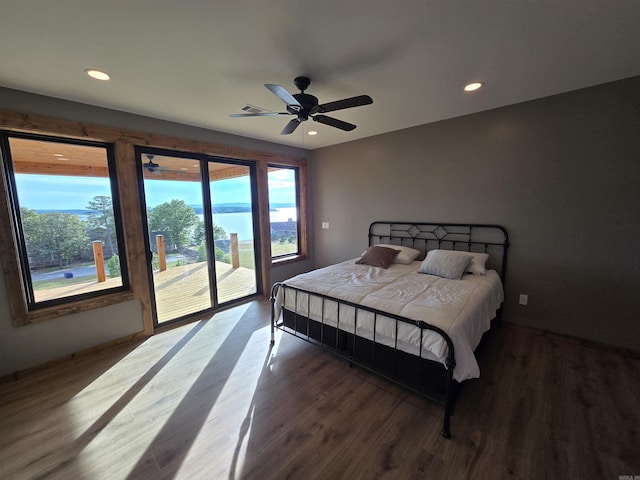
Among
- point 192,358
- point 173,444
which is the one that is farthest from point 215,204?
point 173,444

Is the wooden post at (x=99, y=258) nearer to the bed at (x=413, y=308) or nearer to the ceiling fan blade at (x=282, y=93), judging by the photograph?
the bed at (x=413, y=308)

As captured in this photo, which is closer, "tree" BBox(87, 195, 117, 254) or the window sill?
the window sill

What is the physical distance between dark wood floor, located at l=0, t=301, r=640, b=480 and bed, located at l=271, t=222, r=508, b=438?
0.24m

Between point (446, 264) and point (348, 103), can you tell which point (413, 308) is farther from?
Answer: point (348, 103)

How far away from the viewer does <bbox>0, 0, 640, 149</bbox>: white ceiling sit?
146cm

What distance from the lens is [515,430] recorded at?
67.1 inches

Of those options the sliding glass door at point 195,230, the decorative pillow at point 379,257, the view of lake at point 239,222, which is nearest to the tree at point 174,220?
the sliding glass door at point 195,230

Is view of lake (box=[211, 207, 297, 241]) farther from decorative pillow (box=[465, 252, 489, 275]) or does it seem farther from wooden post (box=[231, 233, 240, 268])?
decorative pillow (box=[465, 252, 489, 275])

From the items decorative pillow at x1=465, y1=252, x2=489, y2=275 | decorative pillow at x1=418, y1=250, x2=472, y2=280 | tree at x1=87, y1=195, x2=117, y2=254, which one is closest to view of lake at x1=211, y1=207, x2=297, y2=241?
tree at x1=87, y1=195, x2=117, y2=254

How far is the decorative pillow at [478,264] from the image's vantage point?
2.87 m

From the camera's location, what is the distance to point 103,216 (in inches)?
113

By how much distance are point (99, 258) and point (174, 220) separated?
890 mm

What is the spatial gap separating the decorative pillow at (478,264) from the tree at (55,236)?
4.28 meters

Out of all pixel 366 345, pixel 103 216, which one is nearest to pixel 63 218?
pixel 103 216
